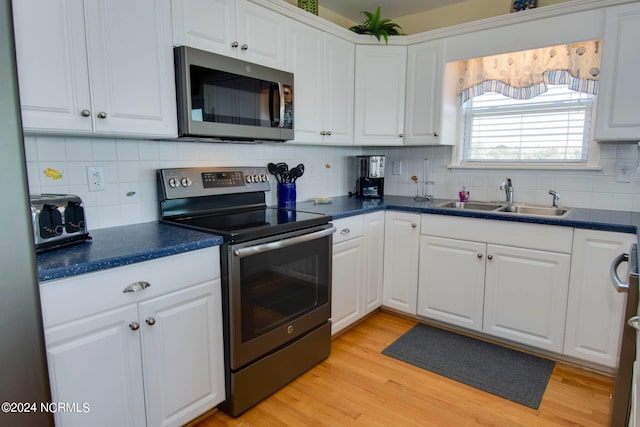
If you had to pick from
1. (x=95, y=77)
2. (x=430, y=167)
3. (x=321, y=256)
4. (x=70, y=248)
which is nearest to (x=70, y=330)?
(x=70, y=248)

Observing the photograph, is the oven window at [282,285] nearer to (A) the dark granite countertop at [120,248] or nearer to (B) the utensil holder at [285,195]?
(A) the dark granite countertop at [120,248]

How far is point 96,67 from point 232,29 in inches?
30.4

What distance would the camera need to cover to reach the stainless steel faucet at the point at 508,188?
2801 millimetres

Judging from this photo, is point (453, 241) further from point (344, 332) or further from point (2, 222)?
point (2, 222)

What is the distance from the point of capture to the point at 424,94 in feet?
9.73

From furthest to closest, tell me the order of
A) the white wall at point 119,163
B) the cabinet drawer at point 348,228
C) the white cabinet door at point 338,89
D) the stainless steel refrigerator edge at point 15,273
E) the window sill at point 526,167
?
the white cabinet door at point 338,89
the window sill at point 526,167
the cabinet drawer at point 348,228
the white wall at point 119,163
the stainless steel refrigerator edge at point 15,273

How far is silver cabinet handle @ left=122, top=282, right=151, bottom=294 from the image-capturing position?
142cm

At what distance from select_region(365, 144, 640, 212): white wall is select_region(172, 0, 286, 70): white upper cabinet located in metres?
1.52

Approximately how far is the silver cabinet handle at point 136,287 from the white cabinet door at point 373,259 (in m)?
1.57

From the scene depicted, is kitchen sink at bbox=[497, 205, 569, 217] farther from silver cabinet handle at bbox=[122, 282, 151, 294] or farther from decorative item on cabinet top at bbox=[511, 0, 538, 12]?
silver cabinet handle at bbox=[122, 282, 151, 294]

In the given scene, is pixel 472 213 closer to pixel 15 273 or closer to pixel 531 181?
pixel 531 181

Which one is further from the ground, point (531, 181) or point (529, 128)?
point (529, 128)

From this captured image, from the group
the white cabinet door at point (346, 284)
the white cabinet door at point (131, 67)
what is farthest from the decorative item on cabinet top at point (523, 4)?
the white cabinet door at point (131, 67)

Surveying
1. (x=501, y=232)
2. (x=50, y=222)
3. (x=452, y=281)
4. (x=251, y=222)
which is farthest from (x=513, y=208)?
(x=50, y=222)
